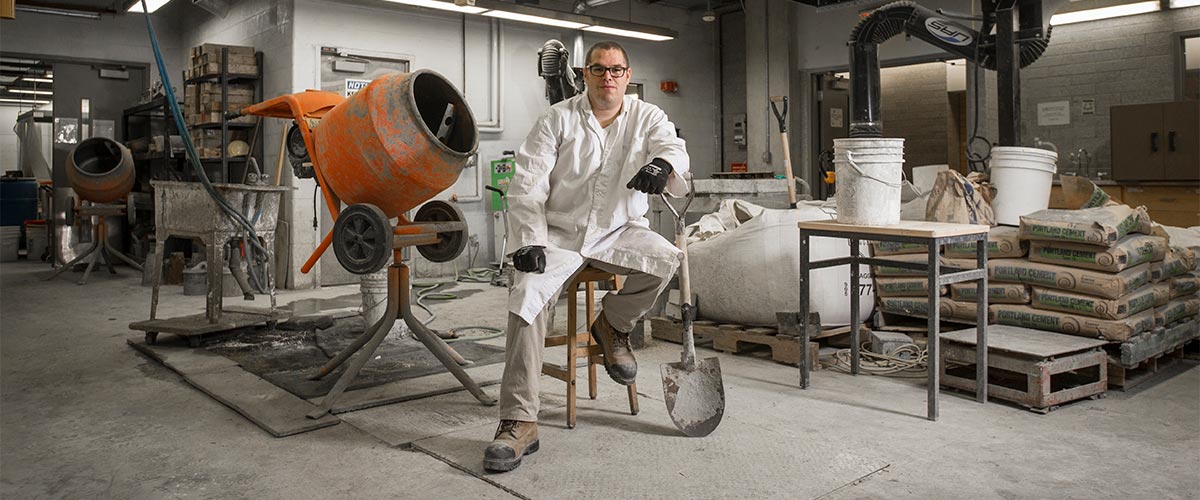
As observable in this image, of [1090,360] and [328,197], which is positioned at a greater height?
[328,197]

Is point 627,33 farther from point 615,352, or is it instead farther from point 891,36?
point 615,352

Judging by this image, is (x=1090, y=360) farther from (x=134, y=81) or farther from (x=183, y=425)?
(x=134, y=81)

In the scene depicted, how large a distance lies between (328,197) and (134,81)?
328 inches

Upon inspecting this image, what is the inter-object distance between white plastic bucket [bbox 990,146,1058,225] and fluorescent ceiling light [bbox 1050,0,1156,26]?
3.83 meters

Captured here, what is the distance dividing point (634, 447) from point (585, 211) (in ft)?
2.88

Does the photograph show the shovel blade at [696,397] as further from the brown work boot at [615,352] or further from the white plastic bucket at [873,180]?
the white plastic bucket at [873,180]

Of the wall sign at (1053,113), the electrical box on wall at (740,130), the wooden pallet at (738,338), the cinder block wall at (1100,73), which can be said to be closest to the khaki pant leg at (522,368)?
the wooden pallet at (738,338)

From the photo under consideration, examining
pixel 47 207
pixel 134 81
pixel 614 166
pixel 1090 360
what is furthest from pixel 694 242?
pixel 47 207

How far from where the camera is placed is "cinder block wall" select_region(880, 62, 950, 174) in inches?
457

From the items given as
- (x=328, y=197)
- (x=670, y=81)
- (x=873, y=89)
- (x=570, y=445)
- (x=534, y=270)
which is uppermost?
(x=670, y=81)

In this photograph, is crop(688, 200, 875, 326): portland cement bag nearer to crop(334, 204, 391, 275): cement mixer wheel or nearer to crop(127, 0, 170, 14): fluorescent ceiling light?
crop(334, 204, 391, 275): cement mixer wheel

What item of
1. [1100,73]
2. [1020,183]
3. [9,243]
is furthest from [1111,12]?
[9,243]

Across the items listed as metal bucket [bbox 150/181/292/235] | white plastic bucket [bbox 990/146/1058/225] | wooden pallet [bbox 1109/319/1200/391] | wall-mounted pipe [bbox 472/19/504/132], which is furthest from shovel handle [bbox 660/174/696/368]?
wall-mounted pipe [bbox 472/19/504/132]

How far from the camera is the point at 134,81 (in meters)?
10.3
